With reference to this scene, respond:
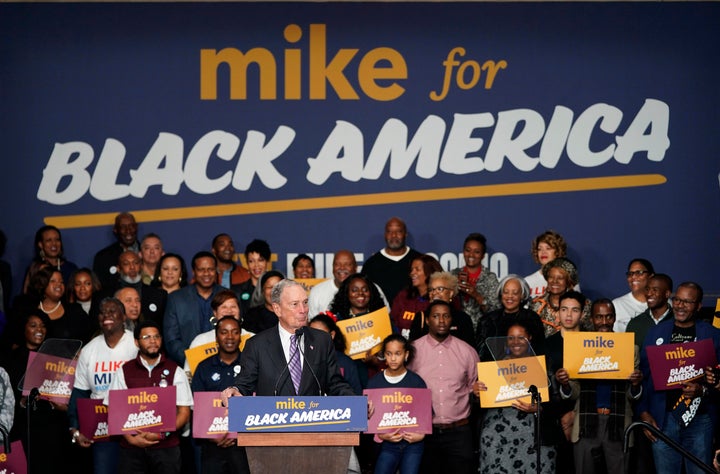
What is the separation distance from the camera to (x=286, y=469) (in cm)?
474

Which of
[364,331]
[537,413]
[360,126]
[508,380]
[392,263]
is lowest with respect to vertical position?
[537,413]

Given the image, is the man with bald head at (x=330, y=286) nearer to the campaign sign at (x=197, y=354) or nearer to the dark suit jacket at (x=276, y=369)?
the campaign sign at (x=197, y=354)

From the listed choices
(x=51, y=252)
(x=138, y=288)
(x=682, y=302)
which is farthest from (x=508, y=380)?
(x=51, y=252)

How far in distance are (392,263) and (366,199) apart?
3.95ft

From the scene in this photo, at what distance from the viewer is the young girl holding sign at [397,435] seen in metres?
6.79

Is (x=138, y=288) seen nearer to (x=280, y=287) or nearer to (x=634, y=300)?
(x=280, y=287)

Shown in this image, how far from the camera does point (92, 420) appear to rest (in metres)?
6.96

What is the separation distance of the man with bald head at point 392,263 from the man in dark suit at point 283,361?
144 inches

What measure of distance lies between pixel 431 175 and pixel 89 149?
128 inches

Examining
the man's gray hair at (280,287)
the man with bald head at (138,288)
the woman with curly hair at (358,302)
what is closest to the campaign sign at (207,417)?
the woman with curly hair at (358,302)

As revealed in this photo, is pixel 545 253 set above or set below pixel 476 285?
above

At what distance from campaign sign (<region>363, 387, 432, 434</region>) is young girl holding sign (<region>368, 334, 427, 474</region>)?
58 mm

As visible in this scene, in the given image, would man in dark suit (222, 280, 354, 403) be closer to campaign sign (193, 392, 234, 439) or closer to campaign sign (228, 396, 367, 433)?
campaign sign (228, 396, 367, 433)

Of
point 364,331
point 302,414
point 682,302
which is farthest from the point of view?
point 364,331
